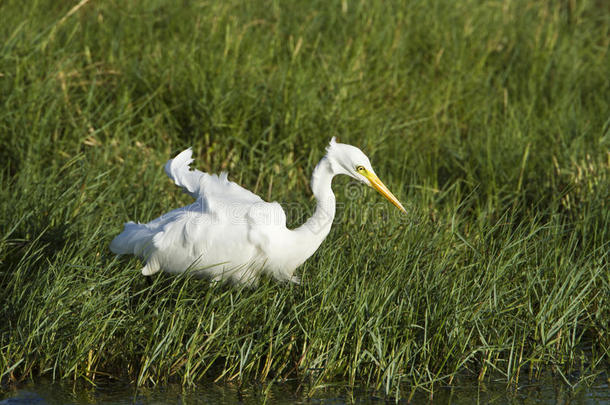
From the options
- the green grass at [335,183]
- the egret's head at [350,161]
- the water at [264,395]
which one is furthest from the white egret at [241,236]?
the water at [264,395]

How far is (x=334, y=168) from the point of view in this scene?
392cm

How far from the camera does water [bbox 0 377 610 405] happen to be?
135 inches

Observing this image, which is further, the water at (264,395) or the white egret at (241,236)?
the white egret at (241,236)

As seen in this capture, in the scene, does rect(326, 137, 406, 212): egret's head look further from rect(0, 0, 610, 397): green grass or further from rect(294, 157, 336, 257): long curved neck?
rect(0, 0, 610, 397): green grass

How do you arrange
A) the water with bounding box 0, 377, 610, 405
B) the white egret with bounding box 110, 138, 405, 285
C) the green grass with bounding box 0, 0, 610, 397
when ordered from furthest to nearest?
the white egret with bounding box 110, 138, 405, 285 < the green grass with bounding box 0, 0, 610, 397 < the water with bounding box 0, 377, 610, 405

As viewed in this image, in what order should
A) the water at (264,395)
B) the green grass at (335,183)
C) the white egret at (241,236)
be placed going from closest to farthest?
the water at (264,395)
the green grass at (335,183)
the white egret at (241,236)

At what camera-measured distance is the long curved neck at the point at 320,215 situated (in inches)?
152

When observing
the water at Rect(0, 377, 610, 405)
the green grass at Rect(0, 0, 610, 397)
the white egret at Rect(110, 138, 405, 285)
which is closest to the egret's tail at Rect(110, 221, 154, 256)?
the white egret at Rect(110, 138, 405, 285)

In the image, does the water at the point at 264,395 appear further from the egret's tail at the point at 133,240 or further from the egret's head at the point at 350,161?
the egret's head at the point at 350,161

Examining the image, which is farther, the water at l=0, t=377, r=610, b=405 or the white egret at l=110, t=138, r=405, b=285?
the white egret at l=110, t=138, r=405, b=285

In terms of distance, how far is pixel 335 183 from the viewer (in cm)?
511

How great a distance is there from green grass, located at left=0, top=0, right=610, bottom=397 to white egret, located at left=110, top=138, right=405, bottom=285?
0.12 m

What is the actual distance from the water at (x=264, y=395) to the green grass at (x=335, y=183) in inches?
2.8

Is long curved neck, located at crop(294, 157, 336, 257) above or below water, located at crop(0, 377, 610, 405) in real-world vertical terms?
above
